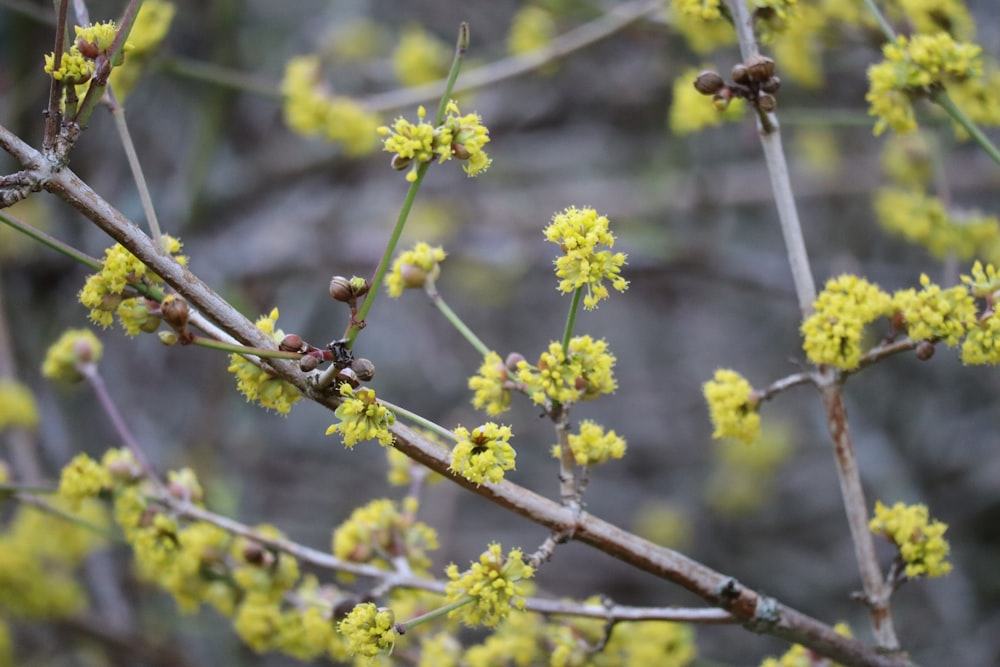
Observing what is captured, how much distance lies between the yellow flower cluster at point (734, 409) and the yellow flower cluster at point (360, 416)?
65cm

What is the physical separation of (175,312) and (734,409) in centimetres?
96

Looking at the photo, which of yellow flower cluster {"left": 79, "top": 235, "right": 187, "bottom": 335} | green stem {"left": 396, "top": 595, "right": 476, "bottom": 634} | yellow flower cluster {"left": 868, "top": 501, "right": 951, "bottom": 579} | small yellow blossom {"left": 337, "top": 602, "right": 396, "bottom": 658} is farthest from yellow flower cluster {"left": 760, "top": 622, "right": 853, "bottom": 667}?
yellow flower cluster {"left": 79, "top": 235, "right": 187, "bottom": 335}

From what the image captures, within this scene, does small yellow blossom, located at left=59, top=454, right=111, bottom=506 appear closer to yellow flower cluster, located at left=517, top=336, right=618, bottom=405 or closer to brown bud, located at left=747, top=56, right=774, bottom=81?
yellow flower cluster, located at left=517, top=336, right=618, bottom=405

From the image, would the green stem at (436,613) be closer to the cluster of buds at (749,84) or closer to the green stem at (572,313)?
the green stem at (572,313)

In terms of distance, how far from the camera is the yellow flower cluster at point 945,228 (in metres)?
2.26

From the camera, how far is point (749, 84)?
1679 millimetres

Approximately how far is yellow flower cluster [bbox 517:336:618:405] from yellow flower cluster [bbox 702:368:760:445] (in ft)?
0.90

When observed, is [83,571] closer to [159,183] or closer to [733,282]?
[159,183]

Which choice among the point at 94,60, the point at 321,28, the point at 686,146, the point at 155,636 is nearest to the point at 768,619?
the point at 94,60

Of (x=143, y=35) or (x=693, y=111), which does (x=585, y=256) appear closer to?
(x=693, y=111)

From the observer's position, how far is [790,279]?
13.0 ft

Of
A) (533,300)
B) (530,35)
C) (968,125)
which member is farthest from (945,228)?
(533,300)

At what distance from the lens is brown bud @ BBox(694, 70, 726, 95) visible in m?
1.68

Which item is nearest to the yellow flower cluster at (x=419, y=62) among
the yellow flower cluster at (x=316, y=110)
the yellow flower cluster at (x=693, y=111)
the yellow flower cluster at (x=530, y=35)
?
the yellow flower cluster at (x=530, y=35)
